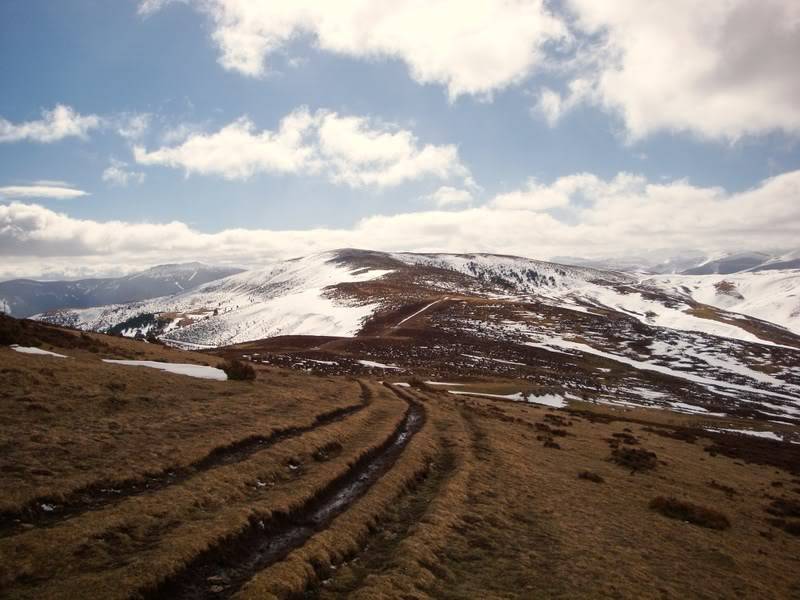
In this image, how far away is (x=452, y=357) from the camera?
4712 inches

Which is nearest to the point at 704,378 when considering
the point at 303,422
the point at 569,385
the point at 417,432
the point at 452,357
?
A: the point at 569,385

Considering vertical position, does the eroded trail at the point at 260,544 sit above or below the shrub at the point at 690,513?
above

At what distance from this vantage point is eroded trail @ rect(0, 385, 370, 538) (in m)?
13.2

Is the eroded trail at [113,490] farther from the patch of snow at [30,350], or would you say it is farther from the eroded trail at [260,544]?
the patch of snow at [30,350]

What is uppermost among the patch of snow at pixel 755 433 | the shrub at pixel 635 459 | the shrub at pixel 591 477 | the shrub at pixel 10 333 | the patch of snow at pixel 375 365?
the shrub at pixel 10 333

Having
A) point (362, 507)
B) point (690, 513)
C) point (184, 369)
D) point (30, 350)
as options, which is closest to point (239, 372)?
point (184, 369)

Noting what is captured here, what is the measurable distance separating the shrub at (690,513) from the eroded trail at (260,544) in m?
14.3

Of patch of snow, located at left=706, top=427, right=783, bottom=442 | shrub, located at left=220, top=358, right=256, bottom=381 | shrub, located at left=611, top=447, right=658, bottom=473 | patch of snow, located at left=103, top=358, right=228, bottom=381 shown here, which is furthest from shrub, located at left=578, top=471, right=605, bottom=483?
patch of snow, located at left=706, top=427, right=783, bottom=442

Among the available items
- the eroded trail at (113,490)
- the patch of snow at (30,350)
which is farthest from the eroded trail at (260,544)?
the patch of snow at (30,350)

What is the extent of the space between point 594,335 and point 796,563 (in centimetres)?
15341

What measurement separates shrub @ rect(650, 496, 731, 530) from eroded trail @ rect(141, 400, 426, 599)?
46.9ft

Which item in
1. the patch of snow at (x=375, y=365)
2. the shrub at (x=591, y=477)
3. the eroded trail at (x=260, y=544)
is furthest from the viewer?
the patch of snow at (x=375, y=365)

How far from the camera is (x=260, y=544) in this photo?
14617mm

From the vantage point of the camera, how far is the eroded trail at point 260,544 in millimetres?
11766
